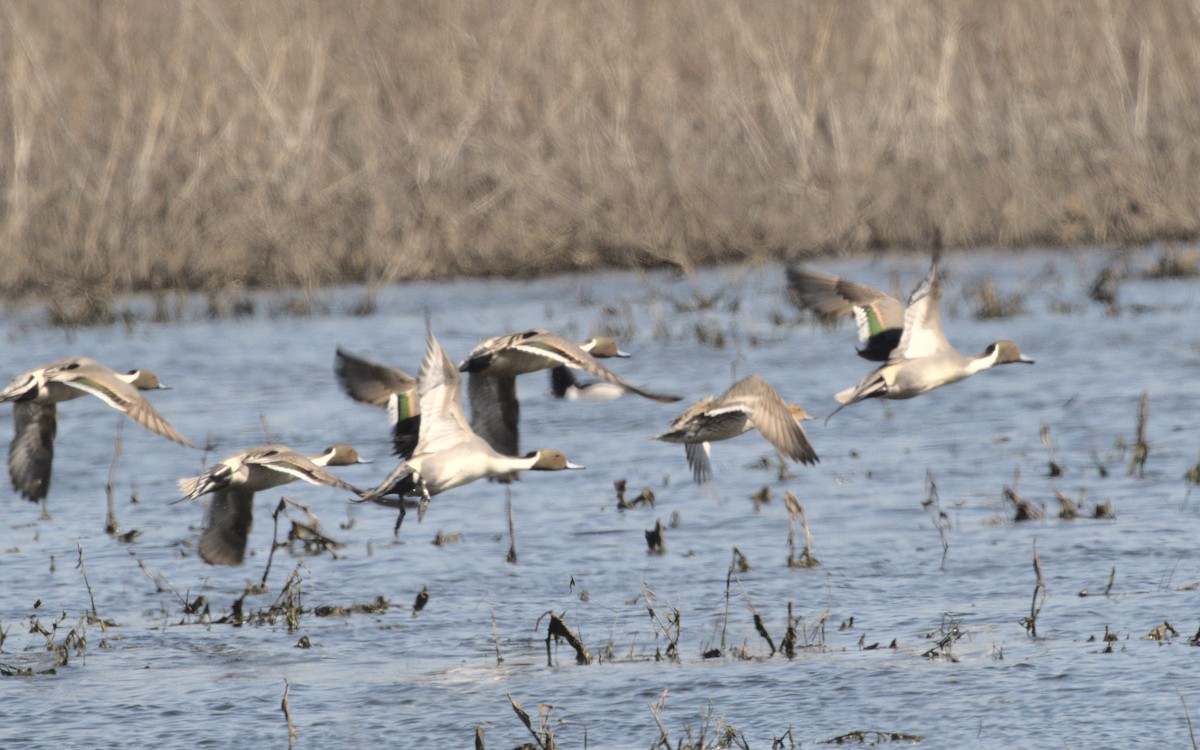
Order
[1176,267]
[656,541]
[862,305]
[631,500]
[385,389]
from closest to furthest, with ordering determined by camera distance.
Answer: [385,389] → [656,541] → [862,305] → [631,500] → [1176,267]

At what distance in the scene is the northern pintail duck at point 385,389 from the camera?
809 cm

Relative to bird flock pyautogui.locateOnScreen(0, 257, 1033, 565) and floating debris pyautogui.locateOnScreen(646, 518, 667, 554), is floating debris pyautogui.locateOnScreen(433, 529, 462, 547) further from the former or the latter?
floating debris pyautogui.locateOnScreen(646, 518, 667, 554)

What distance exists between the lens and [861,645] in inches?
267

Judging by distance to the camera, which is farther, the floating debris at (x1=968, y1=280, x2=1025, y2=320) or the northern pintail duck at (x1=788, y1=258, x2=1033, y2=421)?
the floating debris at (x1=968, y1=280, x2=1025, y2=320)

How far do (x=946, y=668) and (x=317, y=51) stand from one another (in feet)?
34.6

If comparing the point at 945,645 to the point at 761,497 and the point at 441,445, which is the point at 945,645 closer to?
the point at 441,445

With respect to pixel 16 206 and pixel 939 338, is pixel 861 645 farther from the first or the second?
pixel 16 206

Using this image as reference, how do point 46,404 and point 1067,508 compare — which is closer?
point 46,404

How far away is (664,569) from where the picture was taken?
26.9 ft

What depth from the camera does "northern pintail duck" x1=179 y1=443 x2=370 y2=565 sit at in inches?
267

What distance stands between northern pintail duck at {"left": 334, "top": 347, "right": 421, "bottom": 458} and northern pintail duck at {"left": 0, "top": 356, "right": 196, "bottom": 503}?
1011 millimetres

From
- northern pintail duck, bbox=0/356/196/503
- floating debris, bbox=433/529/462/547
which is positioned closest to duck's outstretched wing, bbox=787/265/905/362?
floating debris, bbox=433/529/462/547

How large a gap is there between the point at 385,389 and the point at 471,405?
0.53m

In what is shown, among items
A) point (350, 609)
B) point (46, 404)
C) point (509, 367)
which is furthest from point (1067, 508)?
point (46, 404)
